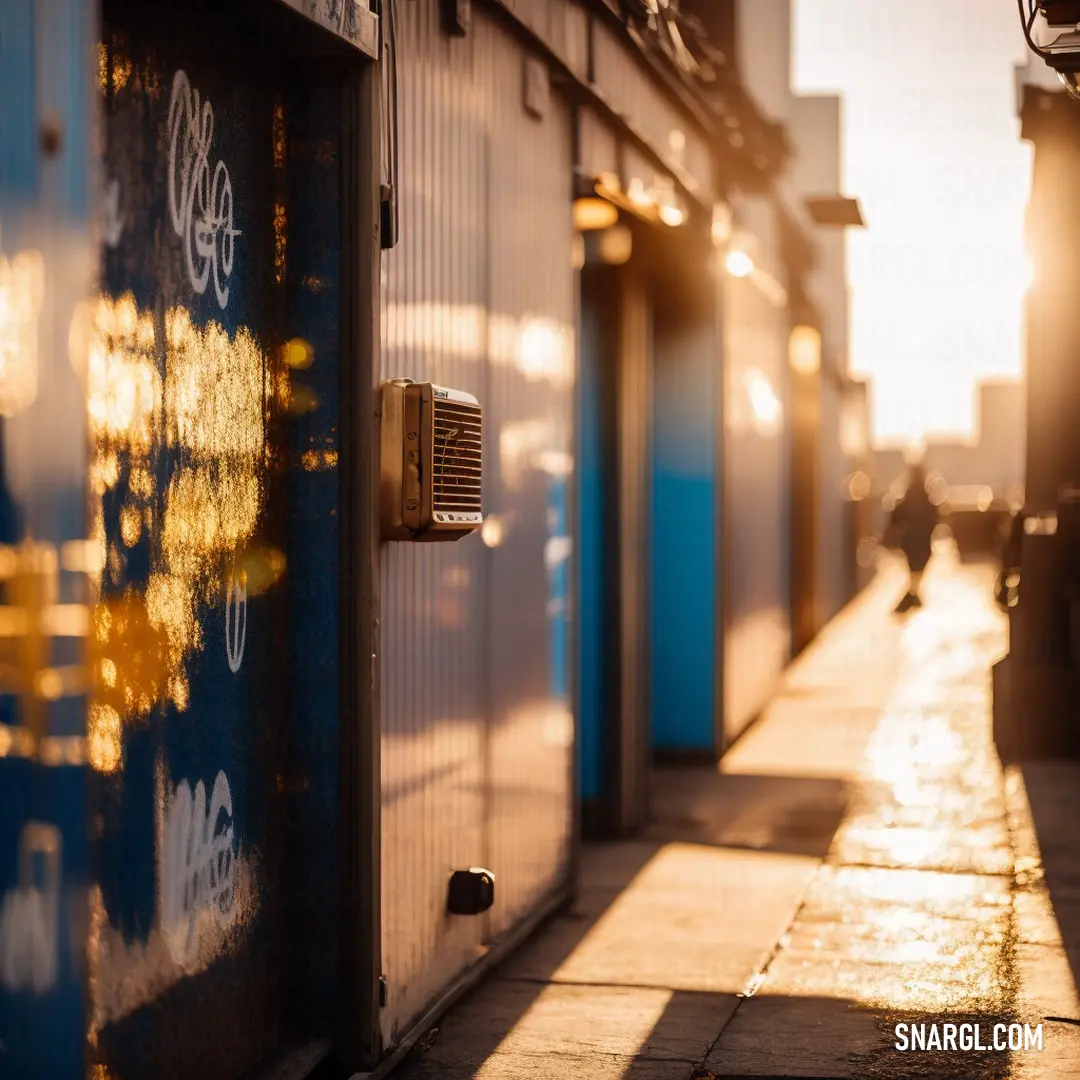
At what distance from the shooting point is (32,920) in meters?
2.97

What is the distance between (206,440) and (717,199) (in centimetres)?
714

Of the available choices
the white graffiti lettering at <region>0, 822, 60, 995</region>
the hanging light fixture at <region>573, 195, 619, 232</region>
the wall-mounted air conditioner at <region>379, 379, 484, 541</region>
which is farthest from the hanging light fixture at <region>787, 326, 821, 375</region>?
the white graffiti lettering at <region>0, 822, 60, 995</region>

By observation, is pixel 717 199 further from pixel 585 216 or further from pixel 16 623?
pixel 16 623

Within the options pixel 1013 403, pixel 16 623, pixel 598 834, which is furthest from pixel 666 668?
pixel 1013 403

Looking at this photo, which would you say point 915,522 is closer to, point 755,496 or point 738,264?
point 755,496

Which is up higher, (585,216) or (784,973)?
(585,216)

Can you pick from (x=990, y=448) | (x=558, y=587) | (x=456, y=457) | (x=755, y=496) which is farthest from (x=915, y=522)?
(x=990, y=448)

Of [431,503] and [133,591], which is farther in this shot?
[431,503]

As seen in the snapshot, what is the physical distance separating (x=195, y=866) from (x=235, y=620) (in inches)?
24.4

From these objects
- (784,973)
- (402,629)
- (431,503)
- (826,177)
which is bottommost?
(784,973)

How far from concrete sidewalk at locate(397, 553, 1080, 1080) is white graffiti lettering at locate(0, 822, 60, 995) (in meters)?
2.06

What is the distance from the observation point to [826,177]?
26.7 meters

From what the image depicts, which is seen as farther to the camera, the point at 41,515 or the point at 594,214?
the point at 594,214

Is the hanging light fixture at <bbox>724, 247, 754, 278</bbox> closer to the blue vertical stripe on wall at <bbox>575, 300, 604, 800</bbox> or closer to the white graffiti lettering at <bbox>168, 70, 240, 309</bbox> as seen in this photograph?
the blue vertical stripe on wall at <bbox>575, 300, 604, 800</bbox>
